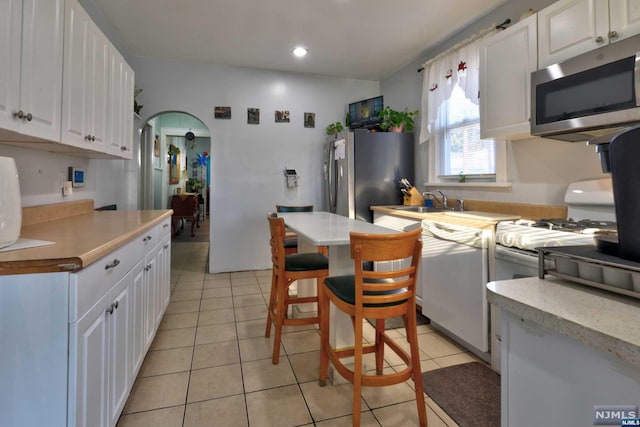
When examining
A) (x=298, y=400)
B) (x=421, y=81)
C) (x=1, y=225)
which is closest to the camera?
(x=1, y=225)

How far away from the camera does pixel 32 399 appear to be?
3.11 feet

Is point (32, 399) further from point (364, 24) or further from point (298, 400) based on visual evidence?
point (364, 24)

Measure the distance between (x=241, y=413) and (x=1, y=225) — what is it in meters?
1.29

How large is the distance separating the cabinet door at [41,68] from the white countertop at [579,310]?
73.1 inches

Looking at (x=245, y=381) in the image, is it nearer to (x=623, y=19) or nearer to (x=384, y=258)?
(x=384, y=258)

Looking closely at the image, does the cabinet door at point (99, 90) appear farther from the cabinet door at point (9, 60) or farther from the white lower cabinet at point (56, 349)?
the white lower cabinet at point (56, 349)

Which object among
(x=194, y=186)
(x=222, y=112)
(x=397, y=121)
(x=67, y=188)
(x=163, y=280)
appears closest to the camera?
(x=67, y=188)

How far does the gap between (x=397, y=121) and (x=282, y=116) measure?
1563 mm

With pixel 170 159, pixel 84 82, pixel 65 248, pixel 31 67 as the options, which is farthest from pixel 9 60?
pixel 170 159

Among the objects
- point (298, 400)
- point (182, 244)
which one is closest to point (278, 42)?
point (298, 400)

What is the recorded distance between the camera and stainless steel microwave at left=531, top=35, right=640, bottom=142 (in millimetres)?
1499

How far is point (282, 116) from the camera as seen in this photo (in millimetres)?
4379

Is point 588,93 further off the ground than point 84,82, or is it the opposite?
point 84,82

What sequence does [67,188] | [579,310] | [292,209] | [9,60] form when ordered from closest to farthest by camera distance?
[579,310]
[9,60]
[67,188]
[292,209]
